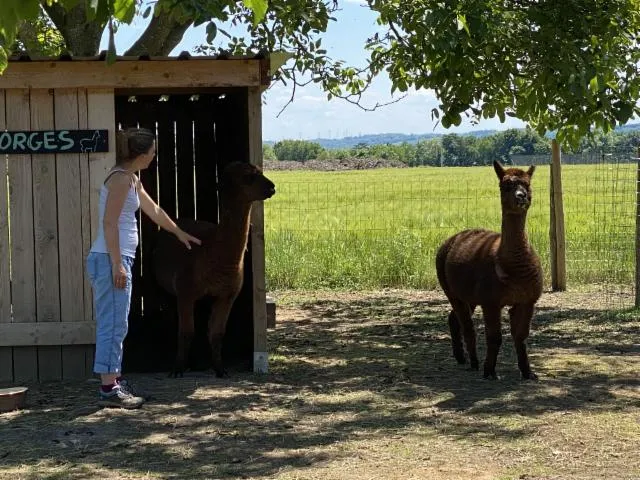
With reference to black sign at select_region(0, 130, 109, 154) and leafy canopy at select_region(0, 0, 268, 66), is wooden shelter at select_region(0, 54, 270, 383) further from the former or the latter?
leafy canopy at select_region(0, 0, 268, 66)

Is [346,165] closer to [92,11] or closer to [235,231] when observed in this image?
[235,231]

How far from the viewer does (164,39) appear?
10.8 metres

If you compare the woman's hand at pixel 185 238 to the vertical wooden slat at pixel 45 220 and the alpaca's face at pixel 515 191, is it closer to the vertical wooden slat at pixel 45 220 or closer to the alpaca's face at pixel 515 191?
the vertical wooden slat at pixel 45 220

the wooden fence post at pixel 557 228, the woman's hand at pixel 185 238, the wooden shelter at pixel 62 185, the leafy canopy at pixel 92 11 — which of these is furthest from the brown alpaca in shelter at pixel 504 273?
the wooden fence post at pixel 557 228

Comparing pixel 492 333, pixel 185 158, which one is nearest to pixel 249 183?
pixel 492 333

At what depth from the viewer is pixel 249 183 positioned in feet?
24.9

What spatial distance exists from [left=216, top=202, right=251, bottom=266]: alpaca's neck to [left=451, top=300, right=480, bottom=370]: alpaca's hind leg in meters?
2.00

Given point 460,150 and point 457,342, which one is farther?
point 460,150

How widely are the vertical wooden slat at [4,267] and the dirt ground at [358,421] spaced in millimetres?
465

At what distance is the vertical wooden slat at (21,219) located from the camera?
777cm

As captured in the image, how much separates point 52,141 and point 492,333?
3.92 metres

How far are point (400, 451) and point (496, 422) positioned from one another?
974 millimetres

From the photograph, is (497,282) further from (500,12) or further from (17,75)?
(17,75)

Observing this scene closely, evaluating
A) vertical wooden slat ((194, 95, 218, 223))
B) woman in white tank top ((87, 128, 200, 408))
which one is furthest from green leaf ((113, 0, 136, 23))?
vertical wooden slat ((194, 95, 218, 223))
